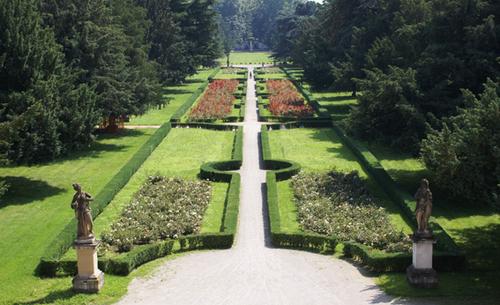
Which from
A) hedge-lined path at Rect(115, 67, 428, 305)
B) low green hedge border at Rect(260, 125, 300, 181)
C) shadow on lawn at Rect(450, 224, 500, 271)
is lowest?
hedge-lined path at Rect(115, 67, 428, 305)

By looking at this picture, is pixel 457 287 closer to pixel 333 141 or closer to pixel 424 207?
pixel 424 207

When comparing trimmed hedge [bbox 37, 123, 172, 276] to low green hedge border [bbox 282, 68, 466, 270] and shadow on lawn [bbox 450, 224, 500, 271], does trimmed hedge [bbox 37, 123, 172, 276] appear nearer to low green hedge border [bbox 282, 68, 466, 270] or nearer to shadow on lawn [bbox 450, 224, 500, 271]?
low green hedge border [bbox 282, 68, 466, 270]

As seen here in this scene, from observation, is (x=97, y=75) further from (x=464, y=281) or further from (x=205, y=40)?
(x=205, y=40)

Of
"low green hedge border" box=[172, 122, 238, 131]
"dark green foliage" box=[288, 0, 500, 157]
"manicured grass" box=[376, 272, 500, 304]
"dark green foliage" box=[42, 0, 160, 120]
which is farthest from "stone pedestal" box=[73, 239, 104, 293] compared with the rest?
"low green hedge border" box=[172, 122, 238, 131]

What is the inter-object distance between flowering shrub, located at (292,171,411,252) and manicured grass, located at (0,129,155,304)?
31.7 ft

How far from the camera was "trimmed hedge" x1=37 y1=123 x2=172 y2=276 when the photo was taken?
59.8ft

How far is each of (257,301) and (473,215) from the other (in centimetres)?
1152

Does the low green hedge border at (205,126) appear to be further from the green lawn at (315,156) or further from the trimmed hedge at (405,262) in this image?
the trimmed hedge at (405,262)

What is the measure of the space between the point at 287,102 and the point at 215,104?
6.85m

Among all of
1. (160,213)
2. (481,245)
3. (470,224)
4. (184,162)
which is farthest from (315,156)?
(481,245)

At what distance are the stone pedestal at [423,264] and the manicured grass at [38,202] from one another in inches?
430

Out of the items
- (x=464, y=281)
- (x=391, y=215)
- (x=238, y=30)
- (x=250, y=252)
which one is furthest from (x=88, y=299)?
(x=238, y=30)

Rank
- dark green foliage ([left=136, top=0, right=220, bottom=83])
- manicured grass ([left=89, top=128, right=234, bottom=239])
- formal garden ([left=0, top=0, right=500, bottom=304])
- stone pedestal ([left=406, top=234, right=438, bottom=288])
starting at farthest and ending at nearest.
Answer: dark green foliage ([left=136, top=0, right=220, bottom=83])
manicured grass ([left=89, top=128, right=234, bottom=239])
formal garden ([left=0, top=0, right=500, bottom=304])
stone pedestal ([left=406, top=234, right=438, bottom=288])

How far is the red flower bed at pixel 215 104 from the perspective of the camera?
163 feet
